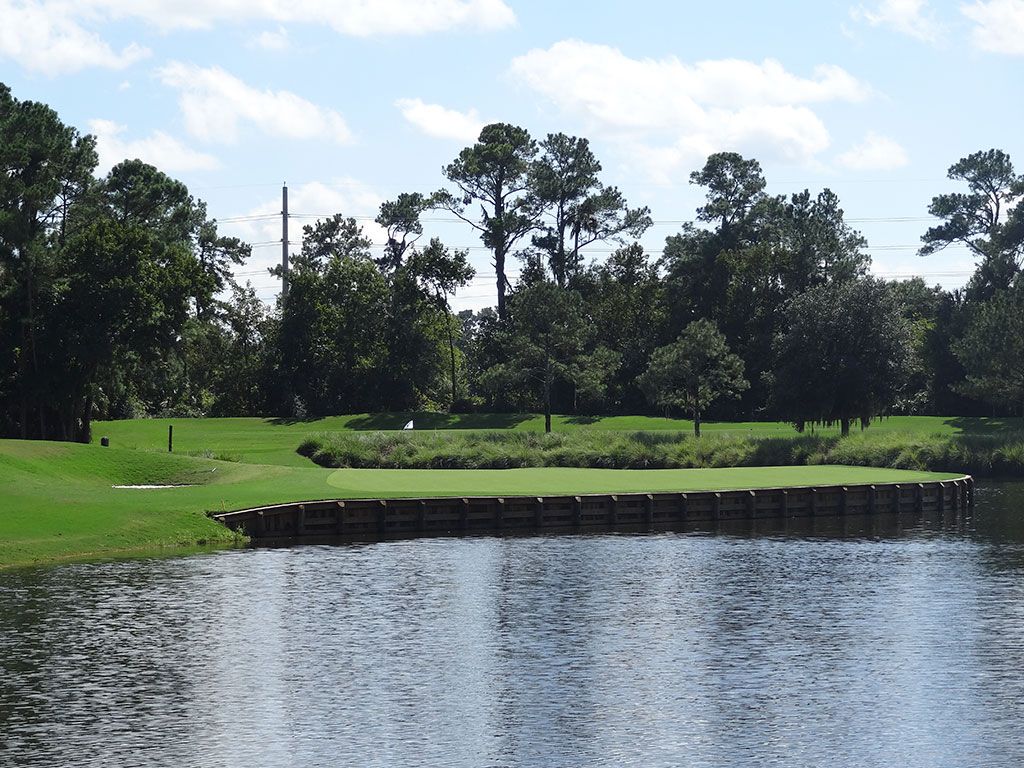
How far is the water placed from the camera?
2828cm

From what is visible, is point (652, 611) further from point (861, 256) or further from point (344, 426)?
point (861, 256)

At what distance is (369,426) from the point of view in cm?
12269

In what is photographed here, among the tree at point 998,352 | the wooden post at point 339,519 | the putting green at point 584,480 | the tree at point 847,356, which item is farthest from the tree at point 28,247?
the tree at point 998,352

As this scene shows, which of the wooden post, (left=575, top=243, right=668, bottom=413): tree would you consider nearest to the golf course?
the wooden post

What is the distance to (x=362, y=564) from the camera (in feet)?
173

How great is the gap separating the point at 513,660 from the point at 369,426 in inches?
3439

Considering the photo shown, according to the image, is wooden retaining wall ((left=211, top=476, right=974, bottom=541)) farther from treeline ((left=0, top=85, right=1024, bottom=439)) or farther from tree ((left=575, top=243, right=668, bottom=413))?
tree ((left=575, top=243, right=668, bottom=413))

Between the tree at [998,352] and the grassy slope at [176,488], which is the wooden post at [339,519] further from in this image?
the tree at [998,352]

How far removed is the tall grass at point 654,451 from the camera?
9206 centimetres

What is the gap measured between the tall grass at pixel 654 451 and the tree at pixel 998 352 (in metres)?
15.9

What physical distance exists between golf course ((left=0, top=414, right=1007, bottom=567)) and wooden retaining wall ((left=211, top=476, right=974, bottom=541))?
4.99 feet

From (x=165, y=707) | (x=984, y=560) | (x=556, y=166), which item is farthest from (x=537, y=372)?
(x=165, y=707)

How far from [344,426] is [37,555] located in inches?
2806

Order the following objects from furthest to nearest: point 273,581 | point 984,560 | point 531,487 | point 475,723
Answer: point 531,487 < point 984,560 < point 273,581 < point 475,723
